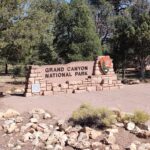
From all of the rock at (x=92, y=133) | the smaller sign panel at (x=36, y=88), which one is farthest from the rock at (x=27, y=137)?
the smaller sign panel at (x=36, y=88)

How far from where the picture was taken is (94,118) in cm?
1297

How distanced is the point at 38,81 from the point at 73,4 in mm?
14612

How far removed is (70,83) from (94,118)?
34.7 feet

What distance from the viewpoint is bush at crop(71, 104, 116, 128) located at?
41.7 ft

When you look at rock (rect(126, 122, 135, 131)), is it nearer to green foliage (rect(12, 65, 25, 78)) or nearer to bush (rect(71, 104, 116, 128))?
bush (rect(71, 104, 116, 128))

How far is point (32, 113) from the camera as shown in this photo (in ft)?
48.3

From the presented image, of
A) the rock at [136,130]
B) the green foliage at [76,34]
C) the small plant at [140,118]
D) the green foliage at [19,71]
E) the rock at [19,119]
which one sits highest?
the green foliage at [76,34]

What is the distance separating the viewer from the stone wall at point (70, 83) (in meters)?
22.4

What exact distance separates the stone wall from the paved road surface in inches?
31.3

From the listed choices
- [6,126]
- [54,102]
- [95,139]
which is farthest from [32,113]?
[54,102]

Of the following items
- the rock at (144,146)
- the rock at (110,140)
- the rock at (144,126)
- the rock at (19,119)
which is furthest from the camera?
the rock at (19,119)

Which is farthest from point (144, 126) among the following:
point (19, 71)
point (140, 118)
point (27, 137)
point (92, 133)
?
point (19, 71)

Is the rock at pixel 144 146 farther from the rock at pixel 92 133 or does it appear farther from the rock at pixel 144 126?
the rock at pixel 92 133

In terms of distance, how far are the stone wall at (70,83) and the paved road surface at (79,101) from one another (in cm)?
79
